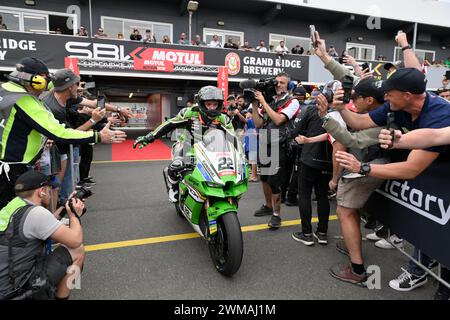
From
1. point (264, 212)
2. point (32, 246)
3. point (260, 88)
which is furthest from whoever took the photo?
point (264, 212)

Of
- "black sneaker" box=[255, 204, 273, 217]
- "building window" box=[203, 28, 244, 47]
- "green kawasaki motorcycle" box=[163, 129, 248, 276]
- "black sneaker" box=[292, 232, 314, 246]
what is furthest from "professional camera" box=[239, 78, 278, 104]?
"building window" box=[203, 28, 244, 47]

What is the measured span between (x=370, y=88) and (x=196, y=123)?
1.97 m

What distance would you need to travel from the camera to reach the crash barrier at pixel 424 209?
2.31 m

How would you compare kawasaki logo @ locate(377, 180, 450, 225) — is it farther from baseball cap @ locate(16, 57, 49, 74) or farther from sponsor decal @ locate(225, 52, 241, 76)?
sponsor decal @ locate(225, 52, 241, 76)

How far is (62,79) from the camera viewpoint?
3.79 meters

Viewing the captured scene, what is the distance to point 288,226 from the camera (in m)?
4.66

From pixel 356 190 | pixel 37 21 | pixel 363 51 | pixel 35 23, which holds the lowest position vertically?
pixel 356 190

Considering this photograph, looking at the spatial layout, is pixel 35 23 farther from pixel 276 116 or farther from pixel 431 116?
pixel 431 116

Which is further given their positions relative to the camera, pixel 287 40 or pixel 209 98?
pixel 287 40

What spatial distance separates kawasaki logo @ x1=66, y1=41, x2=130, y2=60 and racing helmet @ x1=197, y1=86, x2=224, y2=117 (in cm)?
1018

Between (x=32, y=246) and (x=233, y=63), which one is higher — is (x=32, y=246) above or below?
below

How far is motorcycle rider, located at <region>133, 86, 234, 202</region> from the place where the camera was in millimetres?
3688

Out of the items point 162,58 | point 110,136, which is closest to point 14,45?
point 162,58
